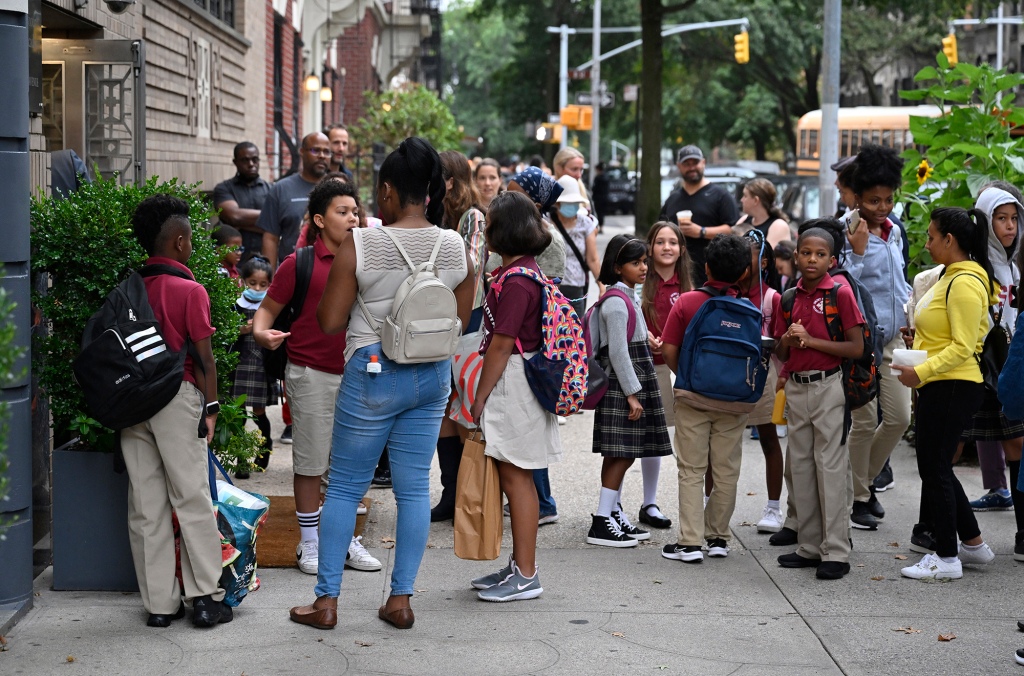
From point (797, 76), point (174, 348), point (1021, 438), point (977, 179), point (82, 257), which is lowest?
point (1021, 438)

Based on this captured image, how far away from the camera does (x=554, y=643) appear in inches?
202

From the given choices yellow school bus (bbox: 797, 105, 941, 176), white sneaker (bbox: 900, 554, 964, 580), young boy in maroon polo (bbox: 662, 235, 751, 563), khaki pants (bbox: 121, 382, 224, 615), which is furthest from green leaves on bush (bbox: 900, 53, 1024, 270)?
yellow school bus (bbox: 797, 105, 941, 176)

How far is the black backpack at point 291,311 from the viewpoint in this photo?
5922 mm

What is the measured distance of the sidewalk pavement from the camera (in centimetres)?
487

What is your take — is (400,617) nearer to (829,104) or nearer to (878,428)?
(878,428)

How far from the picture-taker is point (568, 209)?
337 inches

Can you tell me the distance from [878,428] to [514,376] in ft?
8.96

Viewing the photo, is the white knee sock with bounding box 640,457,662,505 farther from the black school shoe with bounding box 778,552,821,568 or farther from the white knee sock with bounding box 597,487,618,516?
the black school shoe with bounding box 778,552,821,568

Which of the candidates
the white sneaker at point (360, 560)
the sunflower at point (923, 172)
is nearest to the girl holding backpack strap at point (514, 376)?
the white sneaker at point (360, 560)

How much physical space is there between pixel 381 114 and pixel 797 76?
29.5 meters

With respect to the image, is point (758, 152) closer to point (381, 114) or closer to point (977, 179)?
point (381, 114)

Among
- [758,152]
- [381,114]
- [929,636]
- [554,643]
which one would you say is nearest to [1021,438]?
[929,636]

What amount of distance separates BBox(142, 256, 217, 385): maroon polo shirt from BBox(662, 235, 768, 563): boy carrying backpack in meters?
2.47

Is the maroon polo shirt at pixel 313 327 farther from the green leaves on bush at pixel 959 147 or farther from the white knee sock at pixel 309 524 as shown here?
the green leaves on bush at pixel 959 147
